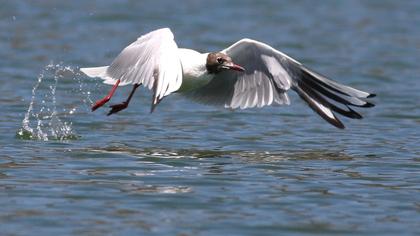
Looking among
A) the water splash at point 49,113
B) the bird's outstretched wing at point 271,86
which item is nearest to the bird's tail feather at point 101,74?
the water splash at point 49,113

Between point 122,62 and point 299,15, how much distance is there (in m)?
12.9

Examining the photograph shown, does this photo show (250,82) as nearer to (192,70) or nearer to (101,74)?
(192,70)

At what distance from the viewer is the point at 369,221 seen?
7484 millimetres

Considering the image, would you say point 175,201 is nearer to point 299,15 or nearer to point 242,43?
point 242,43

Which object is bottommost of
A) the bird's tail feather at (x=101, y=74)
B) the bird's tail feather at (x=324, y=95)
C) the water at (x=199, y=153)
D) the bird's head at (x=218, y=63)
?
the water at (x=199, y=153)

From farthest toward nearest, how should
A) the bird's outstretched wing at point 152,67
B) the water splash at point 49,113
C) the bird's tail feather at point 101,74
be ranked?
the water splash at point 49,113
the bird's tail feather at point 101,74
the bird's outstretched wing at point 152,67

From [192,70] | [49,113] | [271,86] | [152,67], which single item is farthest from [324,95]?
[49,113]

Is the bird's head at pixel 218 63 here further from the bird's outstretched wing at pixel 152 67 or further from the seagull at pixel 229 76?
the bird's outstretched wing at pixel 152 67

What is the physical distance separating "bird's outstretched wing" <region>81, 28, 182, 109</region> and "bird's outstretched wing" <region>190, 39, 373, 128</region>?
3.05 ft

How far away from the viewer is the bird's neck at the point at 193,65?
9.96 m

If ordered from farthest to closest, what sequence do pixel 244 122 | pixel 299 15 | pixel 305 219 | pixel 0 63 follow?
pixel 299 15 < pixel 0 63 < pixel 244 122 < pixel 305 219

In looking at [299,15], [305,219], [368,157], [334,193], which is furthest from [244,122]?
[299,15]

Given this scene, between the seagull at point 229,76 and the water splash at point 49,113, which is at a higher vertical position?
the seagull at point 229,76

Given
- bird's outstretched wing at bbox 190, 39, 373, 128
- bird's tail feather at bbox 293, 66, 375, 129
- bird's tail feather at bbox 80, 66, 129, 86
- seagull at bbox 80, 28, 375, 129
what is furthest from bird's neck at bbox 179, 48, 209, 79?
bird's tail feather at bbox 293, 66, 375, 129
